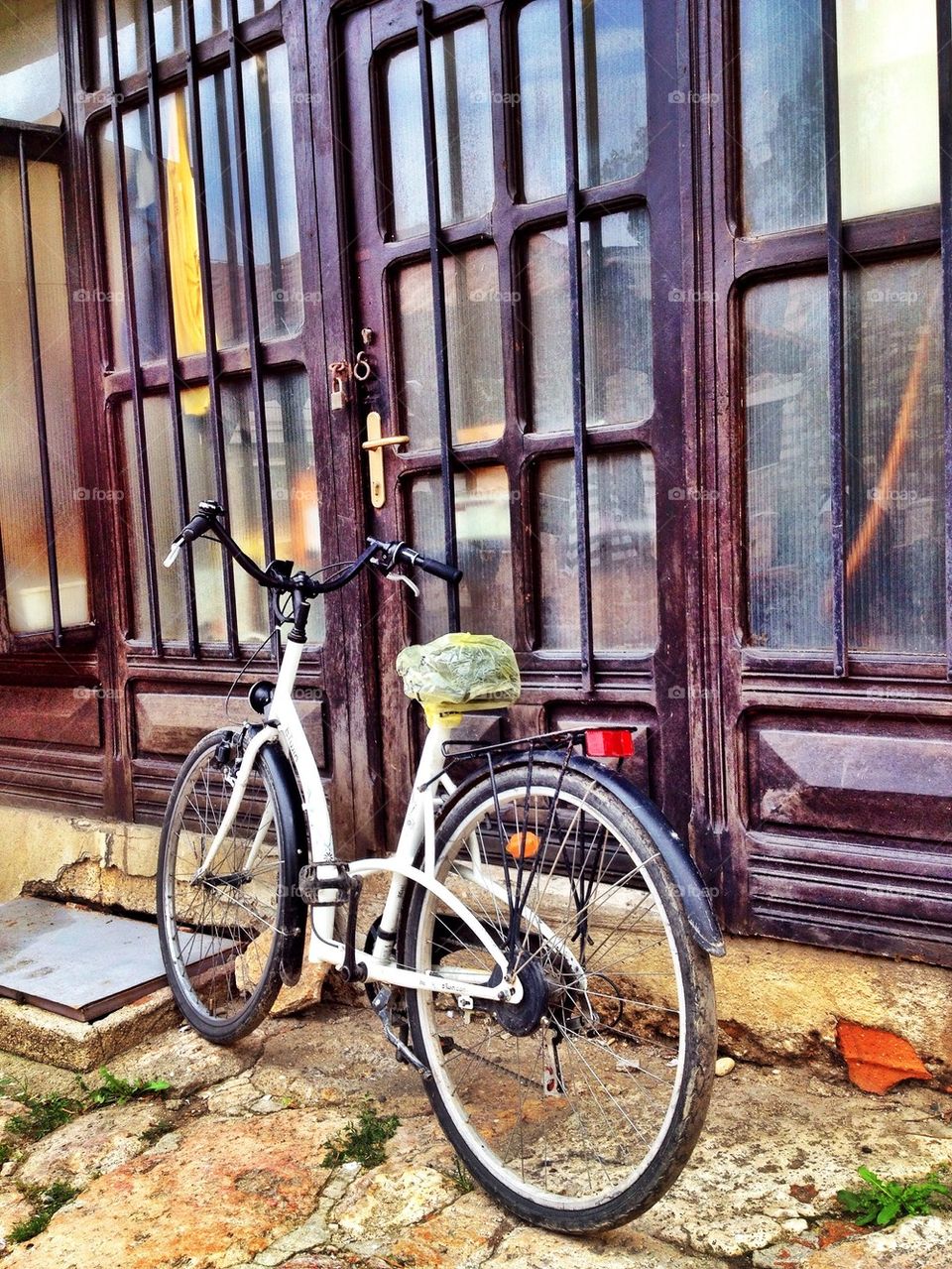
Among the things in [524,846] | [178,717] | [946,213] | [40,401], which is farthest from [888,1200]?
[40,401]

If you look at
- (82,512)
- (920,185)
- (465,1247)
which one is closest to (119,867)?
(82,512)

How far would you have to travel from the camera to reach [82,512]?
4.42 metres

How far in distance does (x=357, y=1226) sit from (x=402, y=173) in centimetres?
294

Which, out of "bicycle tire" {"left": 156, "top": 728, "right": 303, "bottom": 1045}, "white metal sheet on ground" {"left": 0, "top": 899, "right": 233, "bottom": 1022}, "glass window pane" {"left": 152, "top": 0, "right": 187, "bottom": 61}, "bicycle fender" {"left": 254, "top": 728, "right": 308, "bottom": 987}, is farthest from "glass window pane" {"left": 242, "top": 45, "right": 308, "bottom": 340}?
"white metal sheet on ground" {"left": 0, "top": 899, "right": 233, "bottom": 1022}

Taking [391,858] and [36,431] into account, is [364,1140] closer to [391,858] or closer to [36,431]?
[391,858]

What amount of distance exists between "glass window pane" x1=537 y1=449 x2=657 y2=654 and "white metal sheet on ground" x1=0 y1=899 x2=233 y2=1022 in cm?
162

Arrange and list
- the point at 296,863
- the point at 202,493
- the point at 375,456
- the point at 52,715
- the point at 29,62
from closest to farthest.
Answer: the point at 296,863 → the point at 375,456 → the point at 202,493 → the point at 29,62 → the point at 52,715

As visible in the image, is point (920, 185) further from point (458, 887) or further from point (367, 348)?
point (458, 887)

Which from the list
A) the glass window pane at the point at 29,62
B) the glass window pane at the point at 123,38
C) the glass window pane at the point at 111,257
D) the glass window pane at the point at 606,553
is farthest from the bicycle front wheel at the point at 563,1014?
the glass window pane at the point at 29,62

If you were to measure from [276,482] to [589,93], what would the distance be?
165cm

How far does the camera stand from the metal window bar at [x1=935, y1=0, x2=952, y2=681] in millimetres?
2318

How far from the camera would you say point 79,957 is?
12.2ft

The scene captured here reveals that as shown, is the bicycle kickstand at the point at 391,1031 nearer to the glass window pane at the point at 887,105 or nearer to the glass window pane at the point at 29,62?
the glass window pane at the point at 887,105

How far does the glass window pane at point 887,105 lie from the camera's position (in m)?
2.42
